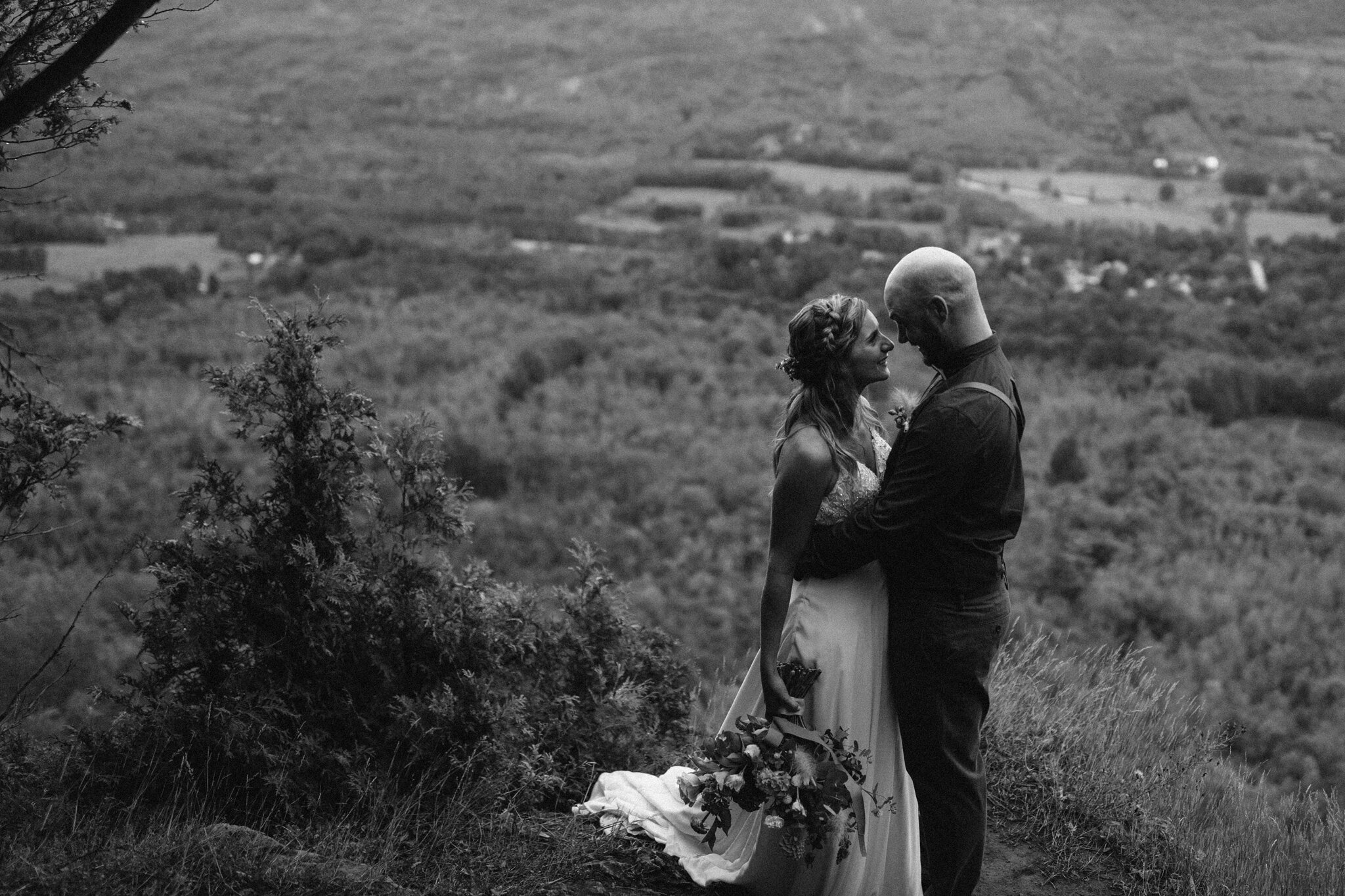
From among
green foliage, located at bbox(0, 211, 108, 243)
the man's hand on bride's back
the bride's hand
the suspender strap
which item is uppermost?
the suspender strap

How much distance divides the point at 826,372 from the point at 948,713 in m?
1.10

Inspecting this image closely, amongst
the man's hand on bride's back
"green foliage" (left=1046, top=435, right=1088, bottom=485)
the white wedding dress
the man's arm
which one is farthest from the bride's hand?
"green foliage" (left=1046, top=435, right=1088, bottom=485)

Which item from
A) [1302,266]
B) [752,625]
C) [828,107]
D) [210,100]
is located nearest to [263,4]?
[210,100]

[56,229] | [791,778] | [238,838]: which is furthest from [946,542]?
[56,229]

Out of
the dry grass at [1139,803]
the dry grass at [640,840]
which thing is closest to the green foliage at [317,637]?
the dry grass at [640,840]

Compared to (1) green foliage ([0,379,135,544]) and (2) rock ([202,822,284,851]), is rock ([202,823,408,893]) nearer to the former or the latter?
Answer: (2) rock ([202,822,284,851])

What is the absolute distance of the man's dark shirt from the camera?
3.49 m

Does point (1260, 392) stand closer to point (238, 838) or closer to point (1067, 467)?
point (1067, 467)

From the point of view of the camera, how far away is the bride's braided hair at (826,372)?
12.1 ft

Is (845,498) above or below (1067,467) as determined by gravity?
above

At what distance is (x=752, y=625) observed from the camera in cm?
2152

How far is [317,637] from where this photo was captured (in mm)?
4570

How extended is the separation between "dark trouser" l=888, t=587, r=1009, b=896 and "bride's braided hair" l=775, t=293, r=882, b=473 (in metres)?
0.55

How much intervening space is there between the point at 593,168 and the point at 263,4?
1802 inches
